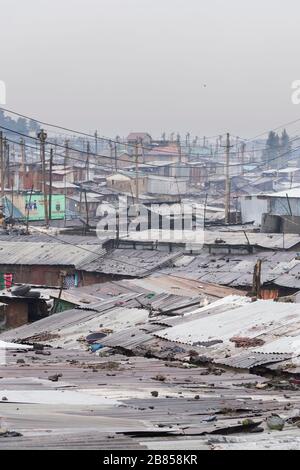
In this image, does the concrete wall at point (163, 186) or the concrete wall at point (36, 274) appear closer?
the concrete wall at point (36, 274)

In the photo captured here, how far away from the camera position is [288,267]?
2753 cm

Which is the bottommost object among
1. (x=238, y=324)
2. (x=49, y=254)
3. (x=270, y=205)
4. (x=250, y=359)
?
(x=250, y=359)

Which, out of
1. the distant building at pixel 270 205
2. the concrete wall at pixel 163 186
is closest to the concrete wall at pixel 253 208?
the distant building at pixel 270 205

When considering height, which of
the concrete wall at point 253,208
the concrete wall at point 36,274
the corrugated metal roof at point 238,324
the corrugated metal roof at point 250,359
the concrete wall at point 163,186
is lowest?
the concrete wall at point 36,274

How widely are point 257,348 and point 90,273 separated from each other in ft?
58.1

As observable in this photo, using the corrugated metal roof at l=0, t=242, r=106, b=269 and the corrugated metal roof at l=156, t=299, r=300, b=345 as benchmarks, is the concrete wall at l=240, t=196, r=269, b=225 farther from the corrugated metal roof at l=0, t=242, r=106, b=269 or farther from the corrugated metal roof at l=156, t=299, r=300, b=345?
the corrugated metal roof at l=156, t=299, r=300, b=345

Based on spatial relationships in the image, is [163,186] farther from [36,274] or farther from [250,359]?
[250,359]

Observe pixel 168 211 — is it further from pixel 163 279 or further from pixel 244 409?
pixel 244 409

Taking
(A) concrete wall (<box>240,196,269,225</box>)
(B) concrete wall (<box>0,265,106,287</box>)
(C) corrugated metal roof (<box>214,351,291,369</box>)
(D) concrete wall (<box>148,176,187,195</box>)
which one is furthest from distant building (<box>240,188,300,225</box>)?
(C) corrugated metal roof (<box>214,351,291,369</box>)

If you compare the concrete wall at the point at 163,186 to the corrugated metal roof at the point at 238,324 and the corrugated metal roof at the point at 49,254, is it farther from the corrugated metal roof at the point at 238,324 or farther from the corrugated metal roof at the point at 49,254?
the corrugated metal roof at the point at 238,324

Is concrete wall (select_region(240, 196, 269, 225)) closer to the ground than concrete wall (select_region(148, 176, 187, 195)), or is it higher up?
closer to the ground

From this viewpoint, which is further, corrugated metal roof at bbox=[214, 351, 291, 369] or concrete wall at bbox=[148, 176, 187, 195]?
concrete wall at bbox=[148, 176, 187, 195]

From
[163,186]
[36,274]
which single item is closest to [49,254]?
[36,274]
